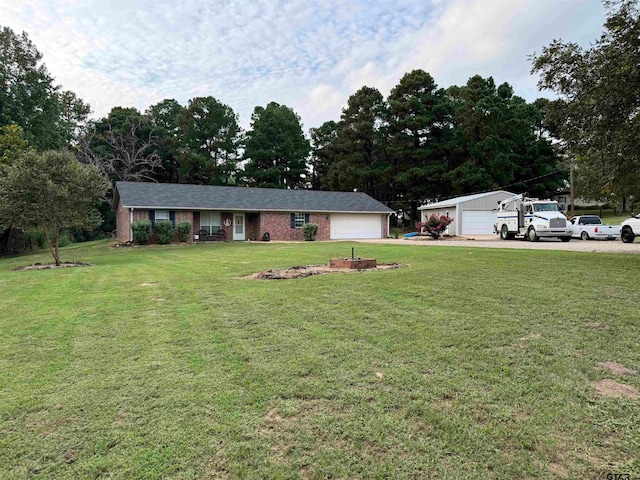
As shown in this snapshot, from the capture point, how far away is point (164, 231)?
71.1 ft

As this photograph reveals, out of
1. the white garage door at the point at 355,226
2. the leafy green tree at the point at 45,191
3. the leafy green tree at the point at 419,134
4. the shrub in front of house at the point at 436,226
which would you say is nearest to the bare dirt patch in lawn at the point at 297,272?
the leafy green tree at the point at 45,191

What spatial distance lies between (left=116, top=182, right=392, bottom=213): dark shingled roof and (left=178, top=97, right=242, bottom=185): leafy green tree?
1784 cm

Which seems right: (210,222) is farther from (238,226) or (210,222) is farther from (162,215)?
(162,215)

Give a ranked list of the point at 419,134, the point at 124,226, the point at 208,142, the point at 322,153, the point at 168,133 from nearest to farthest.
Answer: the point at 124,226
the point at 419,134
the point at 168,133
the point at 208,142
the point at 322,153

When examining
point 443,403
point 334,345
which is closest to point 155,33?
point 334,345

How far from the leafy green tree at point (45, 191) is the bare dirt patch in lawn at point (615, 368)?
14.9 m

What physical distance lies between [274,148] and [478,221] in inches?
1013

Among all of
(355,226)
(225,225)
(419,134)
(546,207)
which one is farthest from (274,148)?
(546,207)

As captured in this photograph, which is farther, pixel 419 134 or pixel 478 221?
pixel 419 134

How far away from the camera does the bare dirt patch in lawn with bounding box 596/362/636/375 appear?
302 cm

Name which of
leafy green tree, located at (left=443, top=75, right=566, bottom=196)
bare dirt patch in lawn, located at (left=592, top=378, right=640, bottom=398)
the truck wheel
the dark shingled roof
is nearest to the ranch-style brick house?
the dark shingled roof

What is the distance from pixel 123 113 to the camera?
42.8 meters

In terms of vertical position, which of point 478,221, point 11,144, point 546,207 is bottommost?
point 478,221

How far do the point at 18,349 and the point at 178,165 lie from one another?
149 ft
